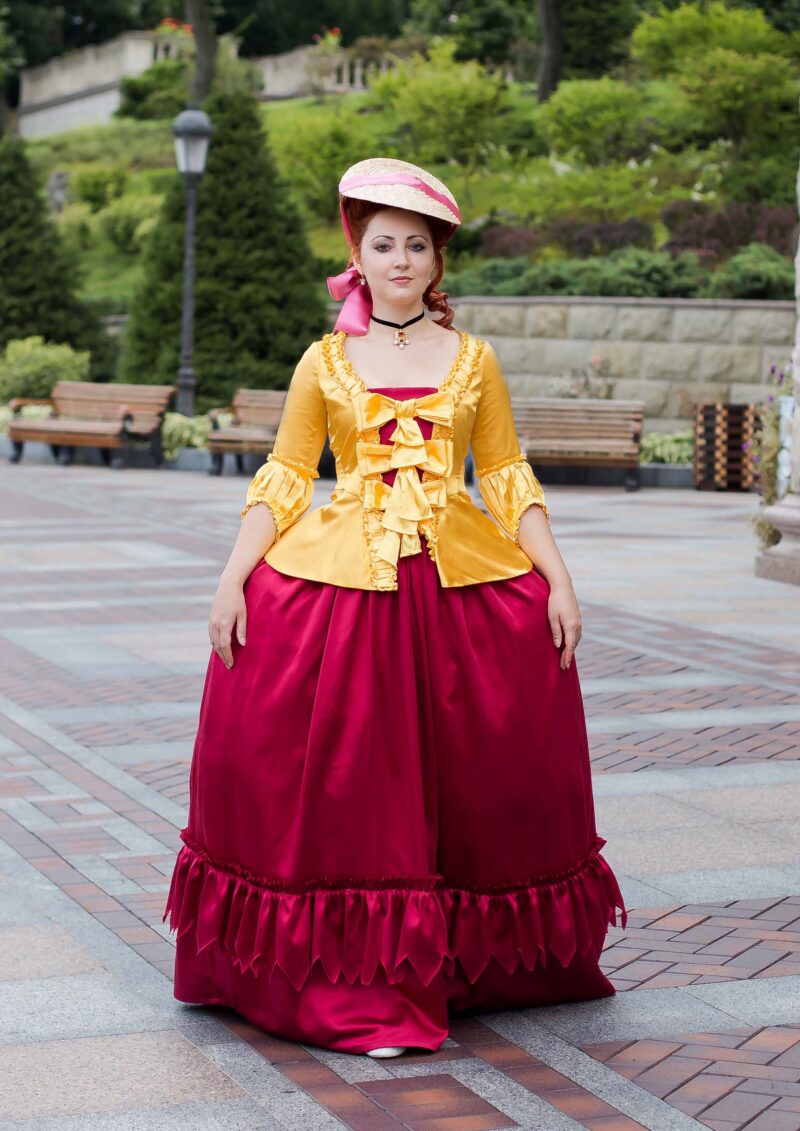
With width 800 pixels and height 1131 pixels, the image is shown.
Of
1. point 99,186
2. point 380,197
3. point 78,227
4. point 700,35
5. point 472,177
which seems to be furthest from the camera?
point 99,186

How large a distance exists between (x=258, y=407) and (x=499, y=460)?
15977mm

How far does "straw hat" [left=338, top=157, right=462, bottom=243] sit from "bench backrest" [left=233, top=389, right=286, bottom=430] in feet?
50.6

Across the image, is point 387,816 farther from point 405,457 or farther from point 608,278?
point 608,278

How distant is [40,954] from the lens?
14.9 ft

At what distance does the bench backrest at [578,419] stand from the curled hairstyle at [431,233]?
46.9ft

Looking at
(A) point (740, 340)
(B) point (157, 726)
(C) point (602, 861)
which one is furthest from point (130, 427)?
(C) point (602, 861)

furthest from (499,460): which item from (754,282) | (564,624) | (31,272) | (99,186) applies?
(99,186)

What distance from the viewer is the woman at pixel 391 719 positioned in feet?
12.8

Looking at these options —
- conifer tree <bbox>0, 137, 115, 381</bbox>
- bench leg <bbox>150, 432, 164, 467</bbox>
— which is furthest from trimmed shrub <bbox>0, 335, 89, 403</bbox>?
bench leg <bbox>150, 432, 164, 467</bbox>

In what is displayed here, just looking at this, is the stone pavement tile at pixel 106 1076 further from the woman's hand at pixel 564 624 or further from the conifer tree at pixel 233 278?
the conifer tree at pixel 233 278

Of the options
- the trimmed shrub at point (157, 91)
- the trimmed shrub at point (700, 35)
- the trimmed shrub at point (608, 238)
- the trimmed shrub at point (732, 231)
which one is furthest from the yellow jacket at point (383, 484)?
the trimmed shrub at point (157, 91)

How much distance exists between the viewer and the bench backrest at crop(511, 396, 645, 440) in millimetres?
18656

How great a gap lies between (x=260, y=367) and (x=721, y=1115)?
19.7 meters

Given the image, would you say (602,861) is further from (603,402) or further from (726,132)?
(726,132)
